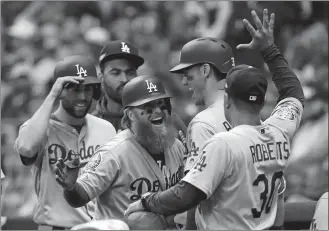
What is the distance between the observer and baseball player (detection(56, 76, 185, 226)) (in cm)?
425

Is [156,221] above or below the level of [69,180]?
below

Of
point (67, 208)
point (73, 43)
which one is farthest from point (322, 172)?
point (67, 208)

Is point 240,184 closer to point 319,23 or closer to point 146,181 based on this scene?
point 146,181

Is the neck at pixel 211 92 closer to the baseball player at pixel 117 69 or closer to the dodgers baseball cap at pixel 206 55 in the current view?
the dodgers baseball cap at pixel 206 55

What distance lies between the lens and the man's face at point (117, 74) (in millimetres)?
5625

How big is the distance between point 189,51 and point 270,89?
509 cm

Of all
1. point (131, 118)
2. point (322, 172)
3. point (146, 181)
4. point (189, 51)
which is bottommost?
point (322, 172)

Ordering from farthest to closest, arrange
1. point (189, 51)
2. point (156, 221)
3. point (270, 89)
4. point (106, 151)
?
point (270, 89) < point (189, 51) < point (106, 151) < point (156, 221)

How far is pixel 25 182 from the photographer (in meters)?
9.80

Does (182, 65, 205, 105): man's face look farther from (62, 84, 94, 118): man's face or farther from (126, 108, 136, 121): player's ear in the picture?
(62, 84, 94, 118): man's face

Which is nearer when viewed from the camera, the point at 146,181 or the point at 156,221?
the point at 156,221

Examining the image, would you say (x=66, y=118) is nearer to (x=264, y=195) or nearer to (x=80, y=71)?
(x=80, y=71)

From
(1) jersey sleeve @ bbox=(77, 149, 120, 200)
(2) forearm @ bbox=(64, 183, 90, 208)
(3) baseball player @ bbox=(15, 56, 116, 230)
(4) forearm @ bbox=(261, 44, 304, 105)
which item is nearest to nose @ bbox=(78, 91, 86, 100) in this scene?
(3) baseball player @ bbox=(15, 56, 116, 230)

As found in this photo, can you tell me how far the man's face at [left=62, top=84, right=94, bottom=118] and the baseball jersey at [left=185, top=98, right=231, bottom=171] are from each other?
0.98m
